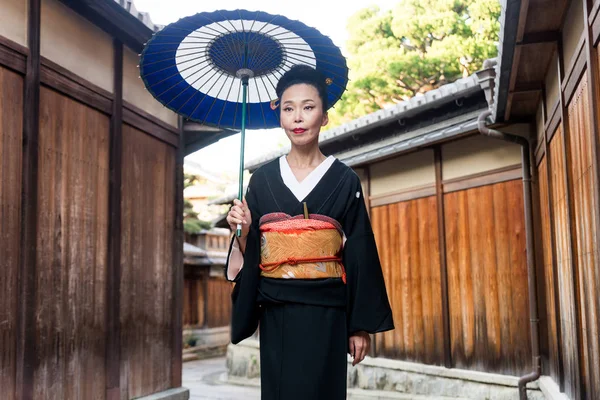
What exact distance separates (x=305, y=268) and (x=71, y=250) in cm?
411

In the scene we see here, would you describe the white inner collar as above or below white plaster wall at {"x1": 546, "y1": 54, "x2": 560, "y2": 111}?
below

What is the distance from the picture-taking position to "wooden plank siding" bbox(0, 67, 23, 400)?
5648mm

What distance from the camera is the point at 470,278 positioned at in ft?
31.4

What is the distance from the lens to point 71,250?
679 centimetres

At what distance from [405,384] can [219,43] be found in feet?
26.6

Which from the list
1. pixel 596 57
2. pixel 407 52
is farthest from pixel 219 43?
pixel 407 52

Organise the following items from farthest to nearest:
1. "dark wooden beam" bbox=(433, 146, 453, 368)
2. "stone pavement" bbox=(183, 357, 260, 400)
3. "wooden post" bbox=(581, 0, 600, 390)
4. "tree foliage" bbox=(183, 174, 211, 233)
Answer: "tree foliage" bbox=(183, 174, 211, 233) < "stone pavement" bbox=(183, 357, 260, 400) < "dark wooden beam" bbox=(433, 146, 453, 368) < "wooden post" bbox=(581, 0, 600, 390)

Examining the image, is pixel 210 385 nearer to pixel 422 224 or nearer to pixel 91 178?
pixel 422 224

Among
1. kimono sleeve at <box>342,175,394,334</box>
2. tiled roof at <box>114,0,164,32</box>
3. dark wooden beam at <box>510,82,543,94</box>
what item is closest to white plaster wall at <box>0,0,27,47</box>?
tiled roof at <box>114,0,164,32</box>

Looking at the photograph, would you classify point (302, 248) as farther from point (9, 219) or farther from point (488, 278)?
point (488, 278)

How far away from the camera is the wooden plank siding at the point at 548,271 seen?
7.48m

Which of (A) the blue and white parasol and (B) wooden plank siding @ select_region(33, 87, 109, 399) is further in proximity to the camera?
(B) wooden plank siding @ select_region(33, 87, 109, 399)

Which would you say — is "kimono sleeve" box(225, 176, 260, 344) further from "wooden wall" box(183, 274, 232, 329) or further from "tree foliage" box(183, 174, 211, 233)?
"tree foliage" box(183, 174, 211, 233)

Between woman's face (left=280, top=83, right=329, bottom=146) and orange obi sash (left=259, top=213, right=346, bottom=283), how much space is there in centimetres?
42
